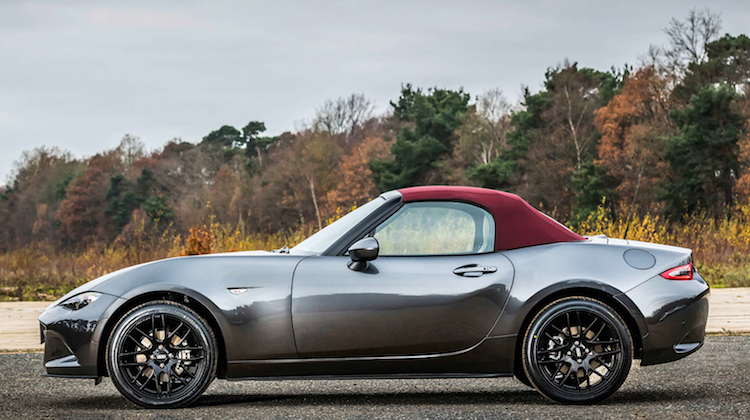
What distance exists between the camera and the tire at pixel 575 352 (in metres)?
5.02

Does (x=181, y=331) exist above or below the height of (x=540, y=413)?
above

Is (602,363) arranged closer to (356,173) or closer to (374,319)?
(374,319)

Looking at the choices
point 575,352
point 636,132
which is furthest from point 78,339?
point 636,132

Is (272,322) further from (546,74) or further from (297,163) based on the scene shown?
(297,163)

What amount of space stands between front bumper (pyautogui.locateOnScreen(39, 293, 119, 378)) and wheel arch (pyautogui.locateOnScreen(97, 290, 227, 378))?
0.04 meters

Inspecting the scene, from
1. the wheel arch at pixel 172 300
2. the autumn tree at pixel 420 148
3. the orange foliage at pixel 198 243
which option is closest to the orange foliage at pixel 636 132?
the autumn tree at pixel 420 148

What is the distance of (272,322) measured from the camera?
4.96 metres

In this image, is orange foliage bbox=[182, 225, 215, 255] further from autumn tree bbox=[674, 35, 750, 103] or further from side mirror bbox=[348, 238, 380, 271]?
autumn tree bbox=[674, 35, 750, 103]

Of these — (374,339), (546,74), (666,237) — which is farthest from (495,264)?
(546,74)

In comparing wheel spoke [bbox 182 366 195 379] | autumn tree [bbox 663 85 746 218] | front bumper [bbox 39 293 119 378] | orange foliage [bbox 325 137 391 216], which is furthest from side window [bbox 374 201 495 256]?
orange foliage [bbox 325 137 391 216]

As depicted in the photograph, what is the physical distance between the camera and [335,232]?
5.41m

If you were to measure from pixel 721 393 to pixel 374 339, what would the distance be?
2.43 m

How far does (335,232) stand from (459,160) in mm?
50497

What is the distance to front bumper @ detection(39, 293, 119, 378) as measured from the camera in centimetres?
496
